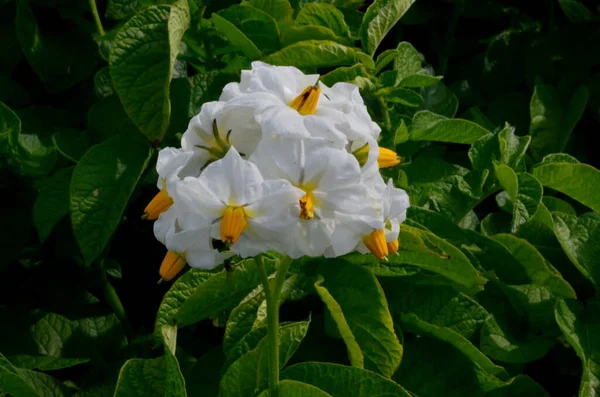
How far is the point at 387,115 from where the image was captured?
126 centimetres

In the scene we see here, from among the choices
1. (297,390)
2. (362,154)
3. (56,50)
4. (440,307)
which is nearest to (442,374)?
(440,307)

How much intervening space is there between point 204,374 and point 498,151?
54 cm

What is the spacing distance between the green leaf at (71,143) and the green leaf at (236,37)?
27cm

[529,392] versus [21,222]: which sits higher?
[21,222]

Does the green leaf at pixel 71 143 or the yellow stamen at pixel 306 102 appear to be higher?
the yellow stamen at pixel 306 102

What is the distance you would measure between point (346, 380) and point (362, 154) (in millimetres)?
281

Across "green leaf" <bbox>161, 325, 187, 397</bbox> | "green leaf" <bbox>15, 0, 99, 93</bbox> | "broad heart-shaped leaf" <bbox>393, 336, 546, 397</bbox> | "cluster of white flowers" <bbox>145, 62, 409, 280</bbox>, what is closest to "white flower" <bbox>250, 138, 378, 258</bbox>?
"cluster of white flowers" <bbox>145, 62, 409, 280</bbox>

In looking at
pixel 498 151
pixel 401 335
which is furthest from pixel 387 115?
pixel 401 335

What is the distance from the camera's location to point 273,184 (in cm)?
75

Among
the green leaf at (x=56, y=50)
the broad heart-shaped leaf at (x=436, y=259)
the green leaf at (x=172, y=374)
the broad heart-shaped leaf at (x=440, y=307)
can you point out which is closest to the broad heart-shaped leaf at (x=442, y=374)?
the broad heart-shaped leaf at (x=440, y=307)

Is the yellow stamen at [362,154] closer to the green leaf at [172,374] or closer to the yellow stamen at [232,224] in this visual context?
the yellow stamen at [232,224]

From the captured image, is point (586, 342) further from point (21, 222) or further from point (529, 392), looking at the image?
point (21, 222)

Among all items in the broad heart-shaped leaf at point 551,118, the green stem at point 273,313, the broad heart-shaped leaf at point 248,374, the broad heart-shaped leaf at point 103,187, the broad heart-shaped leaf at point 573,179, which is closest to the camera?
the green stem at point 273,313

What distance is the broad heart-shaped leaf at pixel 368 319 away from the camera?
3.35ft
